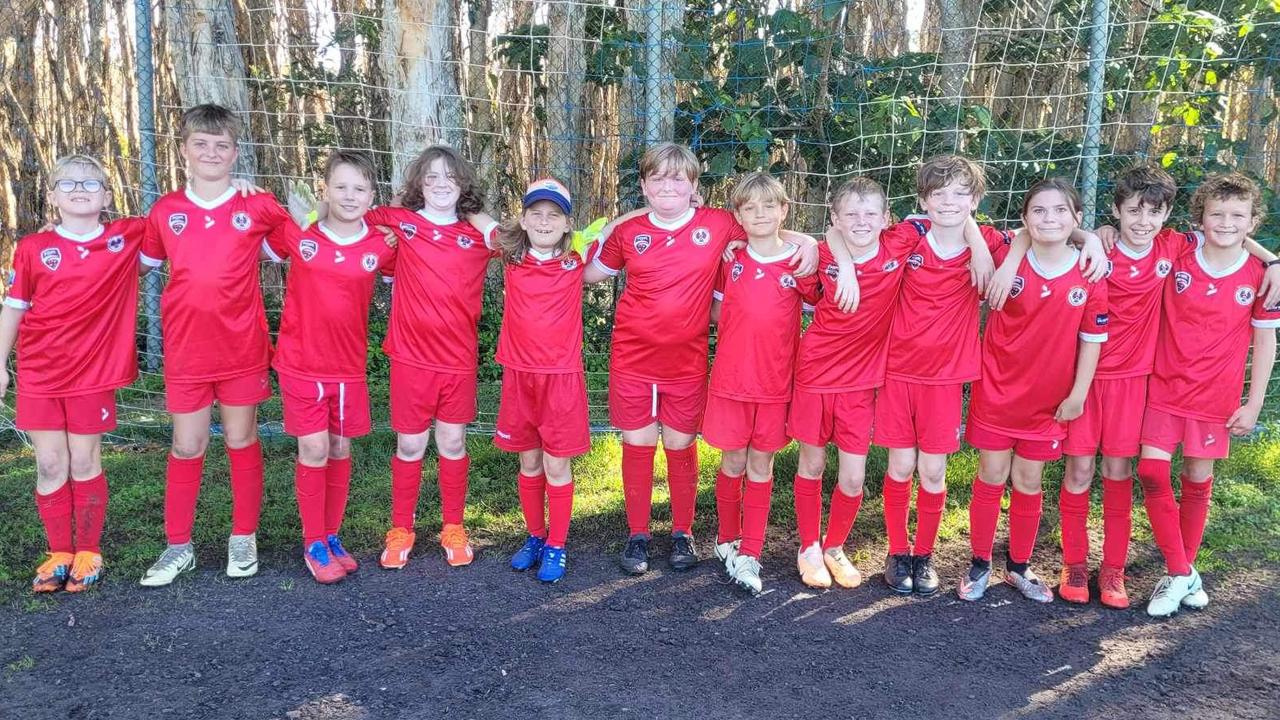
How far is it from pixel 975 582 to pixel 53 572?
3.64 m

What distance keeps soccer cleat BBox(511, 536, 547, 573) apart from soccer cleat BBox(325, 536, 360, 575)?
659 millimetres

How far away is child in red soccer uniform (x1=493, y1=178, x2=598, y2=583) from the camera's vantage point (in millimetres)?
3885

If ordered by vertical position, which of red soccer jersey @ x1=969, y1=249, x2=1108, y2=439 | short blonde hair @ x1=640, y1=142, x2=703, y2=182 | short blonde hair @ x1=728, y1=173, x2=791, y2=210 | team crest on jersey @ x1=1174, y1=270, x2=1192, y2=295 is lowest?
red soccer jersey @ x1=969, y1=249, x2=1108, y2=439

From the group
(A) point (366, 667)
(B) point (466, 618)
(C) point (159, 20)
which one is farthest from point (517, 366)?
(C) point (159, 20)

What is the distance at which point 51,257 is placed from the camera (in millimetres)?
3730

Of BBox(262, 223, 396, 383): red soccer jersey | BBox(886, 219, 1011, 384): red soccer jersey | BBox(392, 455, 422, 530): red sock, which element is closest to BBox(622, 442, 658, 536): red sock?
BBox(392, 455, 422, 530): red sock

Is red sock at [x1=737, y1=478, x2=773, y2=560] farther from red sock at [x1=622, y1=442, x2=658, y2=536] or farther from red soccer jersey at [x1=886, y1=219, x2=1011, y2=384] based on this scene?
red soccer jersey at [x1=886, y1=219, x2=1011, y2=384]

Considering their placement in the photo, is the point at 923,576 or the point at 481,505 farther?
the point at 481,505

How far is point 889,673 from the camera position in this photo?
331 cm

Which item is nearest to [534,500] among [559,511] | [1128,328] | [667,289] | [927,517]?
[559,511]

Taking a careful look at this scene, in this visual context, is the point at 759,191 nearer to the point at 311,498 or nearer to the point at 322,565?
the point at 311,498

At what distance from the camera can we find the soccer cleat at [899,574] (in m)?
3.95

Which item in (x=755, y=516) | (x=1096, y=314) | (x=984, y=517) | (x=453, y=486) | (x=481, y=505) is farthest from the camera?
(x=481, y=505)

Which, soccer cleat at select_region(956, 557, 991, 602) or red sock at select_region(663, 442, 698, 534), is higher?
red sock at select_region(663, 442, 698, 534)
